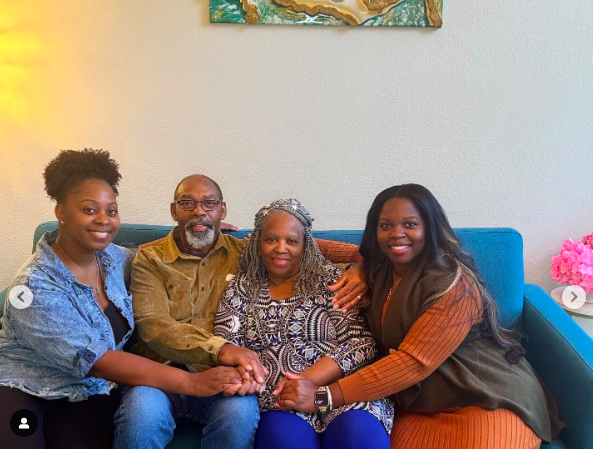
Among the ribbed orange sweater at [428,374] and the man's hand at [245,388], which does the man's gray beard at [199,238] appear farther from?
the ribbed orange sweater at [428,374]

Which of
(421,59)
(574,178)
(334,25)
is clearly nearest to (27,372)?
(334,25)

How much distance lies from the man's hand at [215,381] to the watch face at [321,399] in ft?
0.78

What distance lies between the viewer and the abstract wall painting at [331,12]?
2.24 m

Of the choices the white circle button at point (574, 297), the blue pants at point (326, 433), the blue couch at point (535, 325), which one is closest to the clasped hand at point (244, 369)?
the blue pants at point (326, 433)

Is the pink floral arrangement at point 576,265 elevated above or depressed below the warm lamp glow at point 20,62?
below

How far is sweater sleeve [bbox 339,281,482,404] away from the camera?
1.45 metres

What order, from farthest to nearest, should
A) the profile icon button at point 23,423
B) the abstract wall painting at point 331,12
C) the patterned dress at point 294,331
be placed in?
1. the abstract wall painting at point 331,12
2. the patterned dress at point 294,331
3. the profile icon button at point 23,423

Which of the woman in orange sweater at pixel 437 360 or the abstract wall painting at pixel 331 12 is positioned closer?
the woman in orange sweater at pixel 437 360

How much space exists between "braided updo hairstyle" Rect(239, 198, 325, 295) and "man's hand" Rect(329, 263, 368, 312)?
0.09m

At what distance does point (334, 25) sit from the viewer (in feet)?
7.48

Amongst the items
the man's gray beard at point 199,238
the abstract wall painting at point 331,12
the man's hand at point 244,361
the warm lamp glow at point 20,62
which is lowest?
the man's hand at point 244,361

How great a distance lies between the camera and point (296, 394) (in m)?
1.47

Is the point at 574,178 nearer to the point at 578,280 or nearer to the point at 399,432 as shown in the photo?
the point at 578,280

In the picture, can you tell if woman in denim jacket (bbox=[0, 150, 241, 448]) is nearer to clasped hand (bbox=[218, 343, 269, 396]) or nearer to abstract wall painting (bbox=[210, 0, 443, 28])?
clasped hand (bbox=[218, 343, 269, 396])
